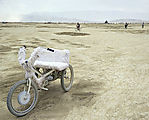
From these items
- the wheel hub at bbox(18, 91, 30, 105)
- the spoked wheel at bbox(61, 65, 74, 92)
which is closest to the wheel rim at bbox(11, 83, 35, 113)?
the wheel hub at bbox(18, 91, 30, 105)

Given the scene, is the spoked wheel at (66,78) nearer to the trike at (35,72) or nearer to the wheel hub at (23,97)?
the trike at (35,72)

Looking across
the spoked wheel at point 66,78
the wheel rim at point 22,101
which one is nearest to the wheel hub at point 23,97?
the wheel rim at point 22,101

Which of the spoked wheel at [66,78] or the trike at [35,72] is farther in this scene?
the spoked wheel at [66,78]

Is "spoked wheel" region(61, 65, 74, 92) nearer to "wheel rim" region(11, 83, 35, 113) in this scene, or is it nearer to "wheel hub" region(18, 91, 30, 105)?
"wheel rim" region(11, 83, 35, 113)

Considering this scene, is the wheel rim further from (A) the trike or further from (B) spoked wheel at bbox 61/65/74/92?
(B) spoked wheel at bbox 61/65/74/92

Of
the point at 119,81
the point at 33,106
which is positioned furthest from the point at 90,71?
the point at 33,106

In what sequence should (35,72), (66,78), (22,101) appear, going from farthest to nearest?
(66,78), (35,72), (22,101)

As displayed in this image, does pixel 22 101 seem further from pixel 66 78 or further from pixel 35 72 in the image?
pixel 66 78

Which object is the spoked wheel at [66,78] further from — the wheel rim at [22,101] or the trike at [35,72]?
the wheel rim at [22,101]

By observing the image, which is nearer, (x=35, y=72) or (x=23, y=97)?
(x=23, y=97)

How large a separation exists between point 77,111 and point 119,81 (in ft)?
6.46

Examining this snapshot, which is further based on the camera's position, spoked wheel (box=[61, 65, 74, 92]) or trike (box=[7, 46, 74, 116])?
spoked wheel (box=[61, 65, 74, 92])

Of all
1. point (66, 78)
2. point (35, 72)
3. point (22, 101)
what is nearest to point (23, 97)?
point (22, 101)

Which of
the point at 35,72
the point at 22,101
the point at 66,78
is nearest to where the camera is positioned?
the point at 22,101
